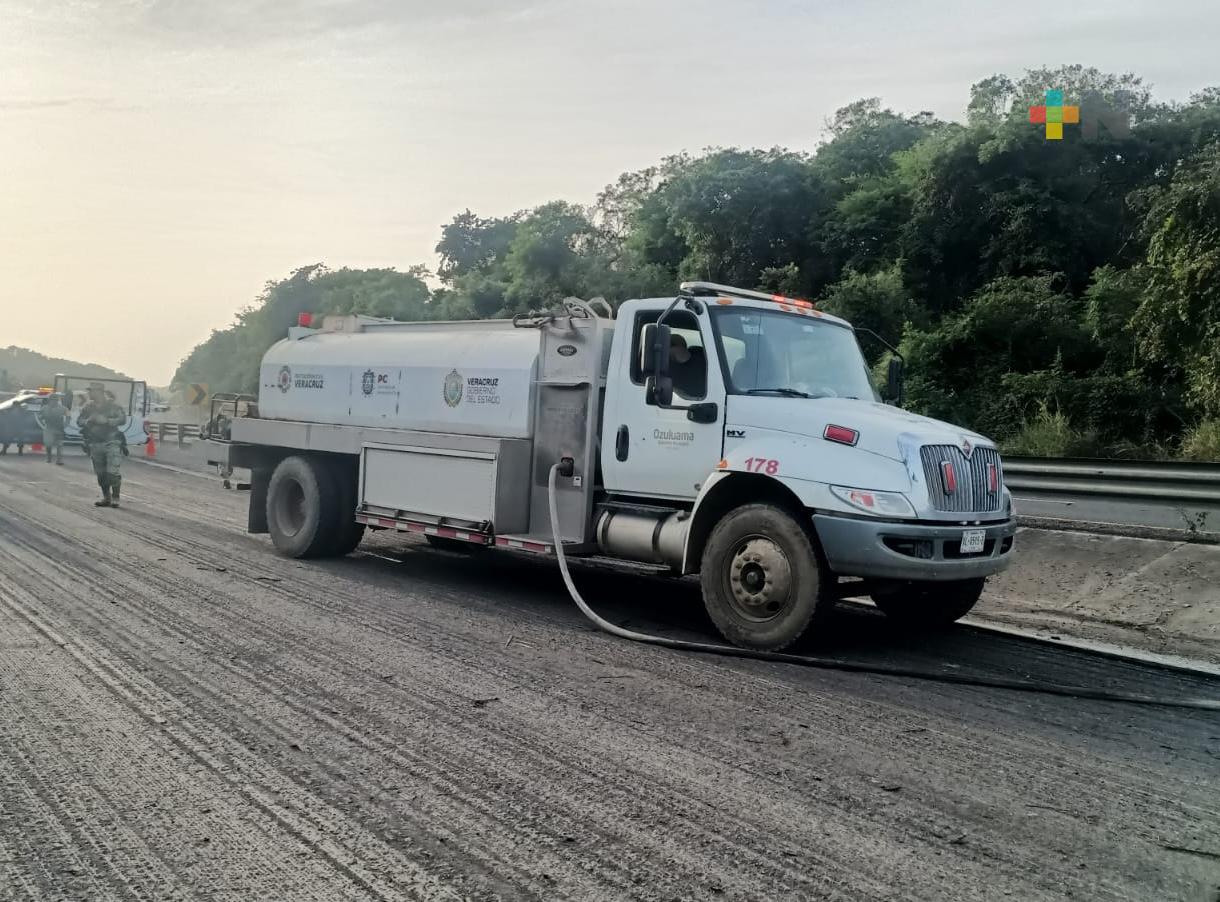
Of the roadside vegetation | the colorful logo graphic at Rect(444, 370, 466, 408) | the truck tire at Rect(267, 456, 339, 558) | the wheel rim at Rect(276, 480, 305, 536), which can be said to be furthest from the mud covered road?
the roadside vegetation

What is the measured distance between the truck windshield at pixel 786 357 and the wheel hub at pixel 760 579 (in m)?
1.21

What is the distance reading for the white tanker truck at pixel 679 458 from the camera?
21.8 feet

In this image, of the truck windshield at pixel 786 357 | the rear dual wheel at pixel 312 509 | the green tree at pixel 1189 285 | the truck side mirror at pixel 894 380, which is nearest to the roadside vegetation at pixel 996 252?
the green tree at pixel 1189 285

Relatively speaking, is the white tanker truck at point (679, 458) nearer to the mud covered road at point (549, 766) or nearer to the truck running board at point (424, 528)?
the truck running board at point (424, 528)

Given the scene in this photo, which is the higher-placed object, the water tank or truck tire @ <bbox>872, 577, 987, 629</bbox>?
the water tank

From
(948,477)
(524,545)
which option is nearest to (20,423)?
(524,545)

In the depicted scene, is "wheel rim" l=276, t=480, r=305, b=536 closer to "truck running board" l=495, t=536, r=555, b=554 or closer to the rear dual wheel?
the rear dual wheel

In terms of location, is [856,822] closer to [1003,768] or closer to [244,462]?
[1003,768]

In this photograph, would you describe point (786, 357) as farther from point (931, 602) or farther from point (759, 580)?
point (931, 602)

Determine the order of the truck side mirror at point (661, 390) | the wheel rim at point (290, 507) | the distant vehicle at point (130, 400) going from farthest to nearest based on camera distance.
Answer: the distant vehicle at point (130, 400) → the wheel rim at point (290, 507) → the truck side mirror at point (661, 390)

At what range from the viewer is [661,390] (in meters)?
7.52

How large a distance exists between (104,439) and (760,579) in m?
12.4

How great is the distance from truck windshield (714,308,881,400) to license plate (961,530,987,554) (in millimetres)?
1475

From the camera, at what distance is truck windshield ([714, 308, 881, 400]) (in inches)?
295
